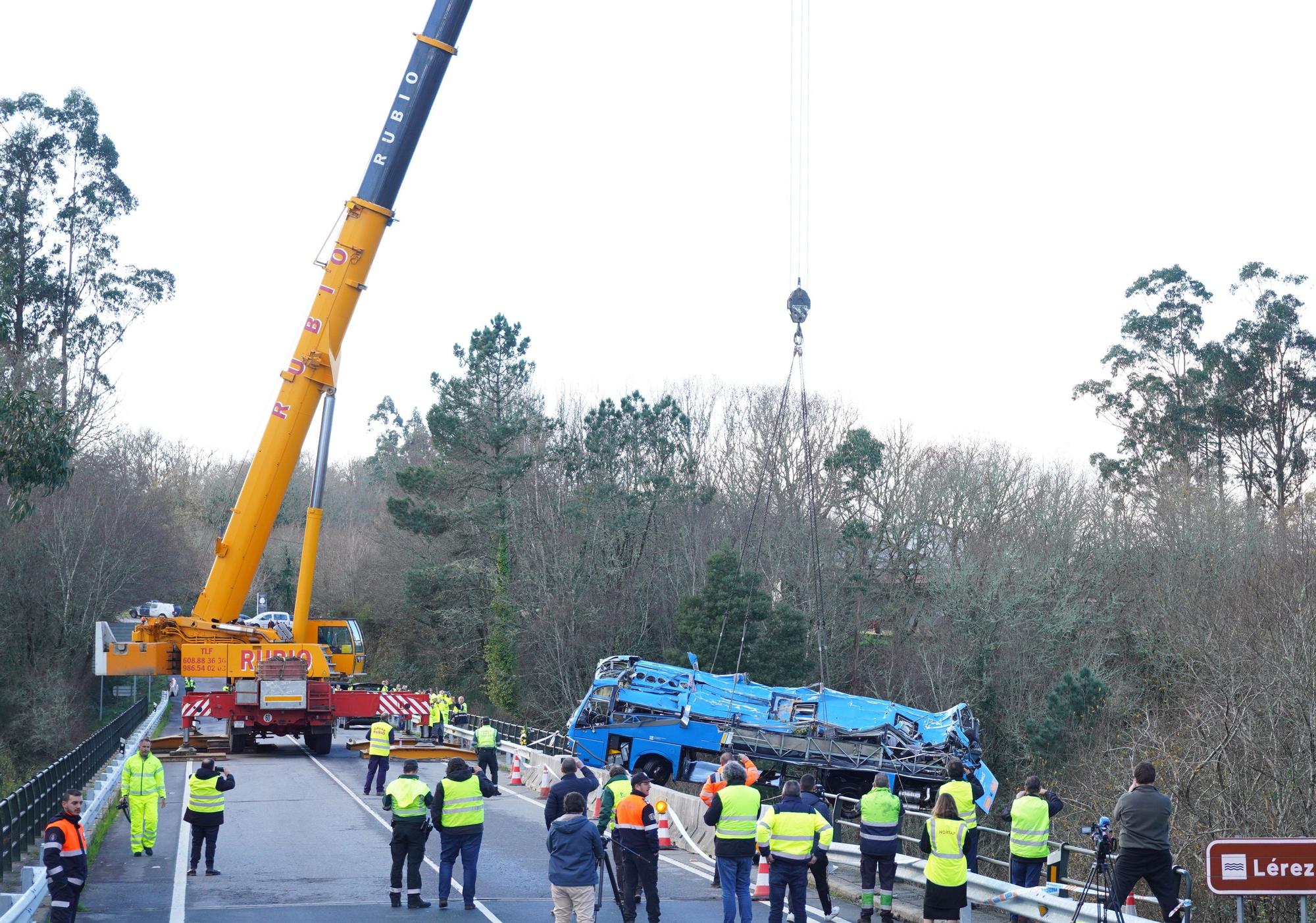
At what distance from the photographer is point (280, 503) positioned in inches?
979

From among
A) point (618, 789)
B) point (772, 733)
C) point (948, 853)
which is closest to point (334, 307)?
point (772, 733)

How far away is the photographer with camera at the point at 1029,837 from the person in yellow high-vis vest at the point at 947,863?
2090 mm

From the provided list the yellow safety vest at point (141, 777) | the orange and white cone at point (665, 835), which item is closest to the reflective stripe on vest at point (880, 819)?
the orange and white cone at point (665, 835)

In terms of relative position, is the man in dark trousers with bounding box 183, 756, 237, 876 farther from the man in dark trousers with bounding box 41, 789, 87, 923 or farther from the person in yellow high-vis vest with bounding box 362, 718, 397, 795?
the person in yellow high-vis vest with bounding box 362, 718, 397, 795

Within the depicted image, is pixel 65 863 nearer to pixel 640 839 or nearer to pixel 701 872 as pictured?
pixel 640 839

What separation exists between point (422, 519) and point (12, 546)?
15976 mm

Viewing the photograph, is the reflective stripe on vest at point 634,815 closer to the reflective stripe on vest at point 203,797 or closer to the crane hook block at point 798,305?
the reflective stripe on vest at point 203,797

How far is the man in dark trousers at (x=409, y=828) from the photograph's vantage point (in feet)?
40.8

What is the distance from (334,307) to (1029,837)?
1756 cm

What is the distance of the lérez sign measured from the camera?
828 centimetres

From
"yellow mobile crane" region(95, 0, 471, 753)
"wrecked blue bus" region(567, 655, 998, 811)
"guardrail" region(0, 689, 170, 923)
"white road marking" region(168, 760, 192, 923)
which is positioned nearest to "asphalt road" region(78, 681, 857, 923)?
"white road marking" region(168, 760, 192, 923)

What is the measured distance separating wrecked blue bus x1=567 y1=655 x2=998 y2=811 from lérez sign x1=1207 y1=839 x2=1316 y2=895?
15.0 m

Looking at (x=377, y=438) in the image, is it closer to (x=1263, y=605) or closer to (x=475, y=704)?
(x=475, y=704)

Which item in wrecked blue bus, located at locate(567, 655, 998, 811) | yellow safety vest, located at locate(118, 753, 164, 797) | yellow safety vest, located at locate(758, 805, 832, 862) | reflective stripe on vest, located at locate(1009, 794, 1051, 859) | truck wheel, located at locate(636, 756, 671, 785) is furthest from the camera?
truck wheel, located at locate(636, 756, 671, 785)
